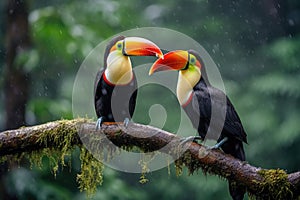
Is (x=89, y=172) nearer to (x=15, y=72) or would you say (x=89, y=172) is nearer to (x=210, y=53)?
(x=15, y=72)

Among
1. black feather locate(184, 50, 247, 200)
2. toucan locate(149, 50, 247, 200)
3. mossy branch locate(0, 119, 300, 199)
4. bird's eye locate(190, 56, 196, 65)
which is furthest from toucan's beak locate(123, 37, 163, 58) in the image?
mossy branch locate(0, 119, 300, 199)

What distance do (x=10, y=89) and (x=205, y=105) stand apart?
2818 mm

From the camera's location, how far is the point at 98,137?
3596 millimetres

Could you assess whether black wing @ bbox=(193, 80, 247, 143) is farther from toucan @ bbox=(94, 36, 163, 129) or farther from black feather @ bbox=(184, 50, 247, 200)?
toucan @ bbox=(94, 36, 163, 129)

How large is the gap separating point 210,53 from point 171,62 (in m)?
5.74

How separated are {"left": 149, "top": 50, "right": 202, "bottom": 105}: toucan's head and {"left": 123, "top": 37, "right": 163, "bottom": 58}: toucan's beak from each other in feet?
0.25

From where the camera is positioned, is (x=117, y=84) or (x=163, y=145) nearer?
(x=163, y=145)

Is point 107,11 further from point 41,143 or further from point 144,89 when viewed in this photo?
point 41,143

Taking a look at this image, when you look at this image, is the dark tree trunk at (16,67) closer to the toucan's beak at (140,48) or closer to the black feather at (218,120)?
the toucan's beak at (140,48)

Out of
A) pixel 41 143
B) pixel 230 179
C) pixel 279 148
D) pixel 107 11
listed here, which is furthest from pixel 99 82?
pixel 279 148

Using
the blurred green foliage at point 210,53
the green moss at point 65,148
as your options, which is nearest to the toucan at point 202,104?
the green moss at point 65,148

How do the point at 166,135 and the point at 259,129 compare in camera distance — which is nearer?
the point at 166,135

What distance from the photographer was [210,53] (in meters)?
9.74

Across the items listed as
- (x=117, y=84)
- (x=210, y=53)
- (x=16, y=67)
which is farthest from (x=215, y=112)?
(x=210, y=53)
